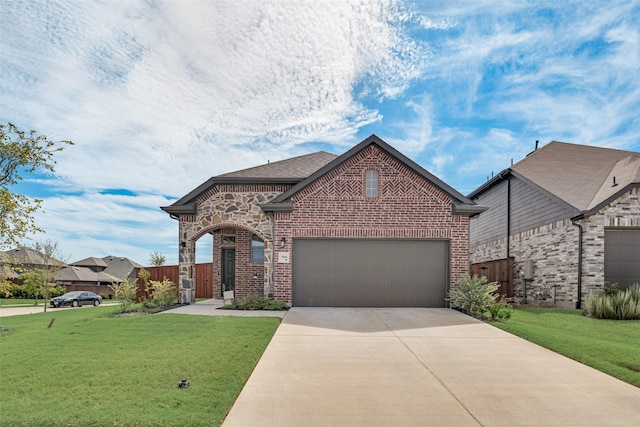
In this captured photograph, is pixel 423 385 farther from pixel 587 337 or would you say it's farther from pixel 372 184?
pixel 372 184

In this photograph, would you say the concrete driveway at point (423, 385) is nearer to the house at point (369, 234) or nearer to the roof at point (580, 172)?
the house at point (369, 234)

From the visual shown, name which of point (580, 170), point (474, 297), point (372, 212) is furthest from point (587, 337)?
point (580, 170)

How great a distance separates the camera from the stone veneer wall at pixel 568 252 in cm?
1235

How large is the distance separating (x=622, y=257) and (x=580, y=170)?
4450 mm

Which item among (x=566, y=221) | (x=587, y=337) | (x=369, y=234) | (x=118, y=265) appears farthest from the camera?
(x=118, y=265)

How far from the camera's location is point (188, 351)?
6461mm

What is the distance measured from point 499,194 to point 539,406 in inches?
621

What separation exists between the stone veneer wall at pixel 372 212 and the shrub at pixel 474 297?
32.4 inches

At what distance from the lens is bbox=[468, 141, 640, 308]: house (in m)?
12.4

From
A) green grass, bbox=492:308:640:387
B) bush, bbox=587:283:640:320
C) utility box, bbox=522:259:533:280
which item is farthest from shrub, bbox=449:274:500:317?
utility box, bbox=522:259:533:280

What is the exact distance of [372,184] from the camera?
1249 centimetres

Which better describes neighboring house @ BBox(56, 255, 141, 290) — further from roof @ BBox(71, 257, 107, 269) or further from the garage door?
the garage door

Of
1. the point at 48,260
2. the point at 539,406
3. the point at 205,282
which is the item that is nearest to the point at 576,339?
the point at 539,406

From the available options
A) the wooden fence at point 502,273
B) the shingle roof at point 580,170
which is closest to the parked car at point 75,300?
the wooden fence at point 502,273
